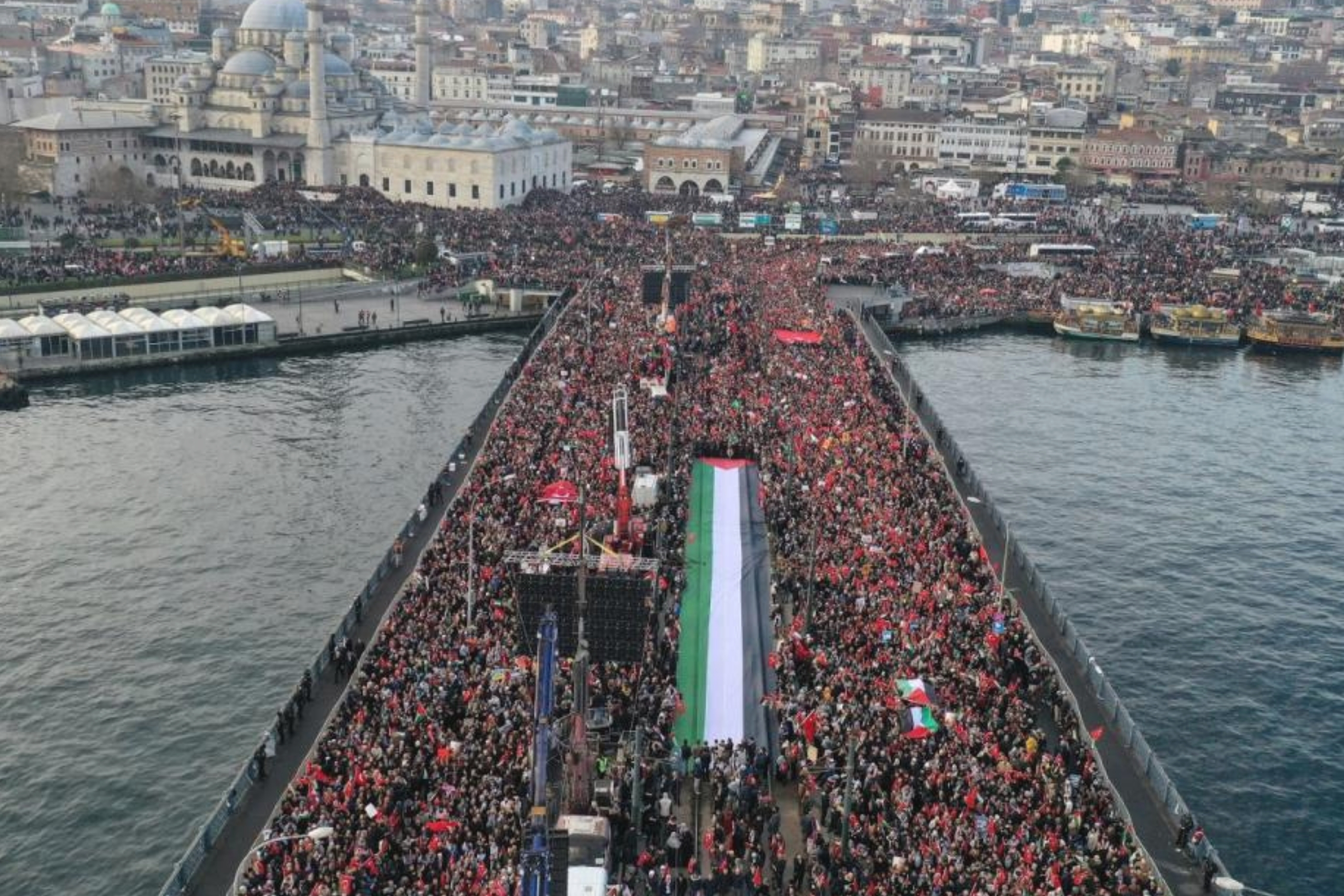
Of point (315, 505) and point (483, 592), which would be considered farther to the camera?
point (315, 505)

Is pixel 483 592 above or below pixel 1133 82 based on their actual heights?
below

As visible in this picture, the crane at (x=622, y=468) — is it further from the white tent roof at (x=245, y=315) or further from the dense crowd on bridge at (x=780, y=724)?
the white tent roof at (x=245, y=315)

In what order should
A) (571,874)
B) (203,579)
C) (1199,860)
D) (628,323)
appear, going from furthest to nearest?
(628,323) → (203,579) → (1199,860) → (571,874)

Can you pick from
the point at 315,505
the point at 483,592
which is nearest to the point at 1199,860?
the point at 483,592

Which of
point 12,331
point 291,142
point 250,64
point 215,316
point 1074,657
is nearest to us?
point 1074,657

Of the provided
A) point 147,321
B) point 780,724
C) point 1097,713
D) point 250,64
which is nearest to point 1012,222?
point 147,321

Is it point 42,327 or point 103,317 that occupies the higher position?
point 103,317

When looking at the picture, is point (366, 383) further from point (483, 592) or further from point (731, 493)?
point (483, 592)

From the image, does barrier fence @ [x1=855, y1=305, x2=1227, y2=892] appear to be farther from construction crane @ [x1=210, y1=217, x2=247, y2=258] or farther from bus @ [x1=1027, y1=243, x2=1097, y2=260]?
construction crane @ [x1=210, y1=217, x2=247, y2=258]

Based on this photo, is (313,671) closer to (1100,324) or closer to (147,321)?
(147,321)
